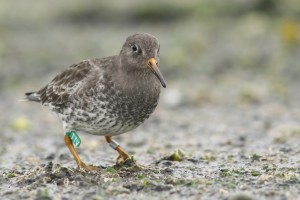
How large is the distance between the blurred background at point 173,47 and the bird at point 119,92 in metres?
1.95

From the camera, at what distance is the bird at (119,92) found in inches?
307

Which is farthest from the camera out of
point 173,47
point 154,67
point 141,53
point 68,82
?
point 173,47

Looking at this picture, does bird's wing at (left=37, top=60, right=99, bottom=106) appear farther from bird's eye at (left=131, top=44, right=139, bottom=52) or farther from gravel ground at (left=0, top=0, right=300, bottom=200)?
gravel ground at (left=0, top=0, right=300, bottom=200)

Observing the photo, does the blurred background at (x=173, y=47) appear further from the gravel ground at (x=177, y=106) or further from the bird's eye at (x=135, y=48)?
the bird's eye at (x=135, y=48)

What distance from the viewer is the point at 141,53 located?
7.92 meters

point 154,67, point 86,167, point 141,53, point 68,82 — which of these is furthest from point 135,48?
point 86,167

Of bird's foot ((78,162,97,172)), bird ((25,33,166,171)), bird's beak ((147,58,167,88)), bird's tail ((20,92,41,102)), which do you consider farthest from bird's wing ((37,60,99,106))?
bird's foot ((78,162,97,172))

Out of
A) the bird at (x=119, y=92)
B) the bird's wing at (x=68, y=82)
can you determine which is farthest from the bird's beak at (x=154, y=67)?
the bird's wing at (x=68, y=82)

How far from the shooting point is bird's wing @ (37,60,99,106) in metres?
8.30

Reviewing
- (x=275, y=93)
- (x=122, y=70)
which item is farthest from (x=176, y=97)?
(x=122, y=70)

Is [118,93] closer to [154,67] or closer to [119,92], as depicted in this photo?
[119,92]

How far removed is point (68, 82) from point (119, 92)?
1.00 m

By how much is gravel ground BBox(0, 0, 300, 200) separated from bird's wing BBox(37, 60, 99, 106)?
853mm

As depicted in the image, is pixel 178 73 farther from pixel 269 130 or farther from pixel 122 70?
pixel 122 70
